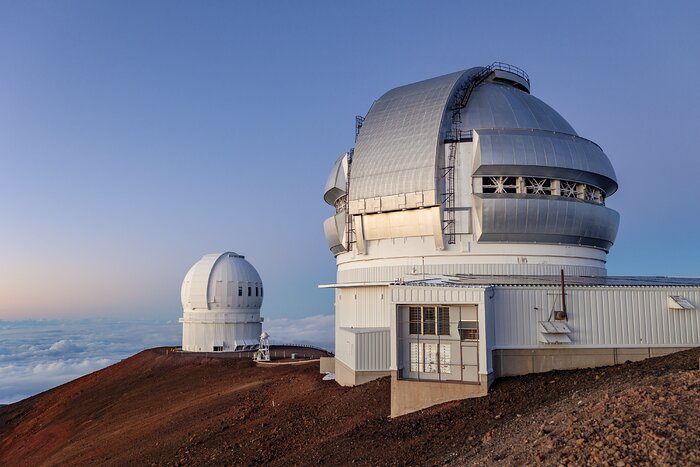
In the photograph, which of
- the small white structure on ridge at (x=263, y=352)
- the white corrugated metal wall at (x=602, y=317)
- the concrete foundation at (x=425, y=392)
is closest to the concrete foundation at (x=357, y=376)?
the concrete foundation at (x=425, y=392)

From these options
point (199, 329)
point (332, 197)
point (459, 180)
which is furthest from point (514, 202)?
point (199, 329)

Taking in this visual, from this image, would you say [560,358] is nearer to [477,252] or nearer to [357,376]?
[477,252]

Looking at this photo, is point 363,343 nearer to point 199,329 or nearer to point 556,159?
point 556,159

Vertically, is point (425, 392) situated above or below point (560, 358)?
below

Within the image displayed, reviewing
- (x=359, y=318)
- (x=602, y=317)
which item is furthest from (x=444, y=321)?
(x=359, y=318)

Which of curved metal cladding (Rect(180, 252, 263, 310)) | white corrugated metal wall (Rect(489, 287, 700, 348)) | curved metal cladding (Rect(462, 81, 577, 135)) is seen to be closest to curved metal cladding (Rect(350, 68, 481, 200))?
curved metal cladding (Rect(462, 81, 577, 135))

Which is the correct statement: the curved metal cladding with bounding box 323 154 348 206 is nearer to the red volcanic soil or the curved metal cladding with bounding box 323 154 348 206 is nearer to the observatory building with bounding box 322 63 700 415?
the observatory building with bounding box 322 63 700 415
